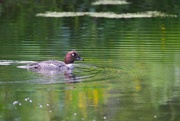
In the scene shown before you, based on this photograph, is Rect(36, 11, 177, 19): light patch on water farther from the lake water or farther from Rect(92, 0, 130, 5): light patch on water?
Rect(92, 0, 130, 5): light patch on water

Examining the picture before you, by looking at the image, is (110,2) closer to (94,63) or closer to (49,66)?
(94,63)

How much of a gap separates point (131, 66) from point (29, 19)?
1044 centimetres

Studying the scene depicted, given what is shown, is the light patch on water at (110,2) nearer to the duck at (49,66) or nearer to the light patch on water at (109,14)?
the light patch on water at (109,14)

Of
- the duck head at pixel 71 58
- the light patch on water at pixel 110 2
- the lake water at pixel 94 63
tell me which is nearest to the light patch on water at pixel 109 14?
the lake water at pixel 94 63

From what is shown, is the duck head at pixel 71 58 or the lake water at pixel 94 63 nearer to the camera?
the lake water at pixel 94 63

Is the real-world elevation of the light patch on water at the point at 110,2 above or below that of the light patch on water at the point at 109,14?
below

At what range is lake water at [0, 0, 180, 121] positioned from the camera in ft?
35.2

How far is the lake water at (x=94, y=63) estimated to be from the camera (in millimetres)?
10734

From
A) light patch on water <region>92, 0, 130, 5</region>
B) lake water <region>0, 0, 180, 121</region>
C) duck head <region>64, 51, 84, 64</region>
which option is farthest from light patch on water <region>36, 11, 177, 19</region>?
duck head <region>64, 51, 84, 64</region>

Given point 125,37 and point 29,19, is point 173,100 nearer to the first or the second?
point 125,37

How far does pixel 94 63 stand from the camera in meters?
15.1

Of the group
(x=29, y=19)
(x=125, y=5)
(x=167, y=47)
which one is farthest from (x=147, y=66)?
(x=125, y=5)

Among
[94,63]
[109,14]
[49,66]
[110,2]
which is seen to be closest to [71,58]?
[94,63]

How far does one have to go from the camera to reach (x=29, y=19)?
2481 centimetres
